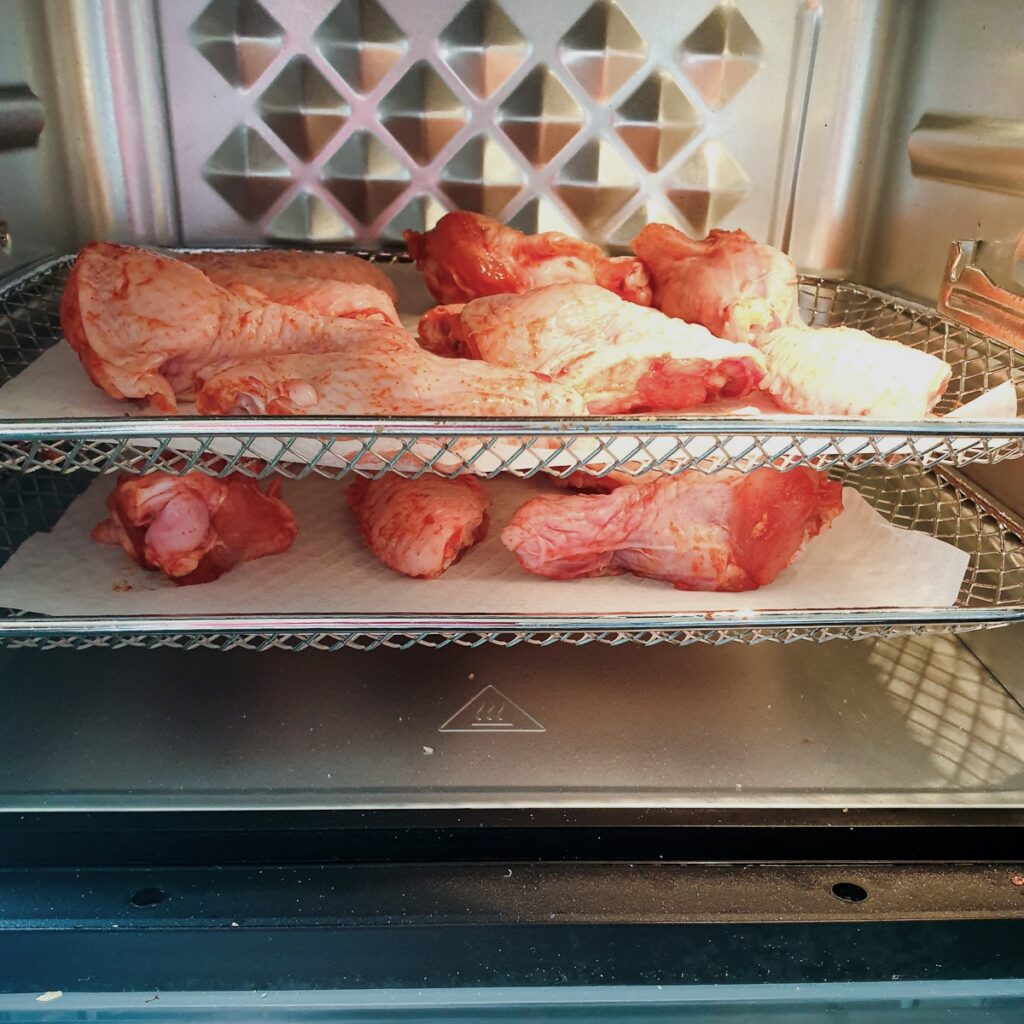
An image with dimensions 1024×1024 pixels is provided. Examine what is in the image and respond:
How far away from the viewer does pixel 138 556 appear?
1095 mm

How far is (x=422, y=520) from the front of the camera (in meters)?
1.07

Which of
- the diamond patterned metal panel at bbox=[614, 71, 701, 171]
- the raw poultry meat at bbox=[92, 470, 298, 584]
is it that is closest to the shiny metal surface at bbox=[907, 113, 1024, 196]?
the diamond patterned metal panel at bbox=[614, 71, 701, 171]

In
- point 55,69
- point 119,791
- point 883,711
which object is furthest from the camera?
point 55,69

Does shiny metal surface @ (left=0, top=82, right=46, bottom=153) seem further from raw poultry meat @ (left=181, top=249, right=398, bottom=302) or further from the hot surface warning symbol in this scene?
the hot surface warning symbol

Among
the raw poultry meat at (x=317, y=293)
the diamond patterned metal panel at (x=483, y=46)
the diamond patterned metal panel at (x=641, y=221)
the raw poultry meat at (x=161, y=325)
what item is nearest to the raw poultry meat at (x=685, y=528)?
the raw poultry meat at (x=161, y=325)

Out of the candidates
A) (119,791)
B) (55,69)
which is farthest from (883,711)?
(55,69)

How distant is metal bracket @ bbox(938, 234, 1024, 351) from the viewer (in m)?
1.09

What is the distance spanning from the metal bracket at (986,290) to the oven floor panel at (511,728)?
1.25 feet

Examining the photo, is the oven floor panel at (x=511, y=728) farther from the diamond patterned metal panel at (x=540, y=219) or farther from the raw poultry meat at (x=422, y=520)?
the diamond patterned metal panel at (x=540, y=219)

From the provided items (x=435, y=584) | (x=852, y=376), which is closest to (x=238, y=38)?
(x=435, y=584)

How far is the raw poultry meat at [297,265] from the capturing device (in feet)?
4.24

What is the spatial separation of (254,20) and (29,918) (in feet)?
3.65

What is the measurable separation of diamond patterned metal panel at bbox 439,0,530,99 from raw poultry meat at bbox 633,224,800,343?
0.29 m

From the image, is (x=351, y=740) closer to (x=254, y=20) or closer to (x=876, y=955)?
(x=876, y=955)
